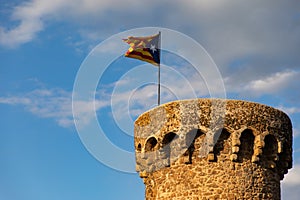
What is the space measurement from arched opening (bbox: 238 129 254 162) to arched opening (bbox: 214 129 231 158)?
1.52 ft

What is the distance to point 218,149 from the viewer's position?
87.2ft

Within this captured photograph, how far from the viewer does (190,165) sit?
26.7 metres

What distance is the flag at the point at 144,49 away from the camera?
99.8 feet

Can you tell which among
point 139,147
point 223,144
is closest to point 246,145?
point 223,144

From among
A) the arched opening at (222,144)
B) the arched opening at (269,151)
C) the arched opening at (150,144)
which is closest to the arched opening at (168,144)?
the arched opening at (150,144)

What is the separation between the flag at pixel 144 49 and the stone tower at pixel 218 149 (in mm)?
3602

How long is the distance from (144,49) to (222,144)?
5.82 meters

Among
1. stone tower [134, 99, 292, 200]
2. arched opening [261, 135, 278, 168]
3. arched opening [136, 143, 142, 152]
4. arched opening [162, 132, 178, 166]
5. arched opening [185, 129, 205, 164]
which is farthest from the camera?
arched opening [136, 143, 142, 152]

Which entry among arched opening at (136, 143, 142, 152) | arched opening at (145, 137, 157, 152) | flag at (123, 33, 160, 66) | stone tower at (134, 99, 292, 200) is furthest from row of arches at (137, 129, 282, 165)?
flag at (123, 33, 160, 66)

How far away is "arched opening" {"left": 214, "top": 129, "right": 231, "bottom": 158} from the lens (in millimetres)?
26531

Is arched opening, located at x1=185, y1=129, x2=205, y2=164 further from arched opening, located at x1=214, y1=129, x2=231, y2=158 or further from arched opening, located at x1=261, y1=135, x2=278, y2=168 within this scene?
arched opening, located at x1=261, y1=135, x2=278, y2=168

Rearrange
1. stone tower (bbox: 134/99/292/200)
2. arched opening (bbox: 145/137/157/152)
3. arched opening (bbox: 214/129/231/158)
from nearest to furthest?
stone tower (bbox: 134/99/292/200) → arched opening (bbox: 214/129/231/158) → arched opening (bbox: 145/137/157/152)

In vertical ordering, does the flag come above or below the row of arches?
above

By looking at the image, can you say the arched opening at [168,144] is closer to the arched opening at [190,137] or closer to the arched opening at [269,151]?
the arched opening at [190,137]
